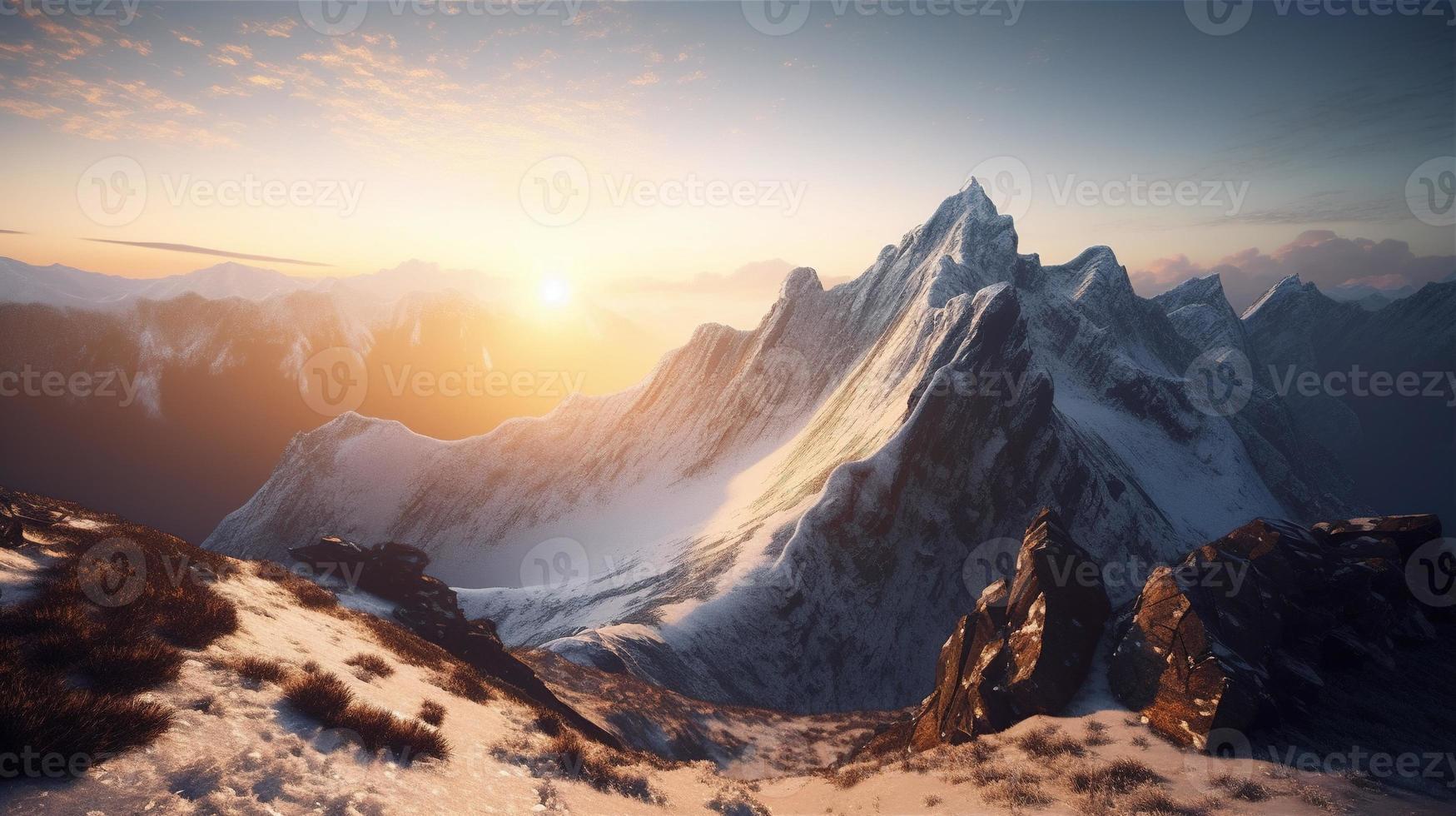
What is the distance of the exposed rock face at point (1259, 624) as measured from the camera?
12.5 m

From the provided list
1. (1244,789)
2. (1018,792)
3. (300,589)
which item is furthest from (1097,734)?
(300,589)

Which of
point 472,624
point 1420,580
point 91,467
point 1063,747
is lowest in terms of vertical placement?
point 91,467

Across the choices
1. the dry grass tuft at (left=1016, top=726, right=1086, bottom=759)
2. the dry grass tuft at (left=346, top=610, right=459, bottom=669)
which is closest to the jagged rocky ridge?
the dry grass tuft at (left=1016, top=726, right=1086, bottom=759)

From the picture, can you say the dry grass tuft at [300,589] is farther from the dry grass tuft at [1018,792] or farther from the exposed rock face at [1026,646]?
the exposed rock face at [1026,646]

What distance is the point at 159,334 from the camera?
650 feet

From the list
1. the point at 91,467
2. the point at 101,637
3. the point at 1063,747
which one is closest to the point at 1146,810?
the point at 1063,747

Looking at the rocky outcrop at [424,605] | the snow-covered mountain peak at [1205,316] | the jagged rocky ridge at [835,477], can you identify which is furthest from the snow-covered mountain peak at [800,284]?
the snow-covered mountain peak at [1205,316]

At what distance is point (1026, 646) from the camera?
1597 cm

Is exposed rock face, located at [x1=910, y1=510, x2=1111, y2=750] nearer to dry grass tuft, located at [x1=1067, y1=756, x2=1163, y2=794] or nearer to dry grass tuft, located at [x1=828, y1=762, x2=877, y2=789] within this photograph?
dry grass tuft, located at [x1=828, y1=762, x2=877, y2=789]

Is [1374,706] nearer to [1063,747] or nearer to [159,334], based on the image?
[1063,747]

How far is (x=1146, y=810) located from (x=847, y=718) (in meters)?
23.2

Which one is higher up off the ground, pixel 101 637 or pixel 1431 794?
pixel 101 637

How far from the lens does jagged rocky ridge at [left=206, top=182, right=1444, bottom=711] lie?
42.2 m

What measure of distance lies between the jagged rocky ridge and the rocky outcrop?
1013cm
